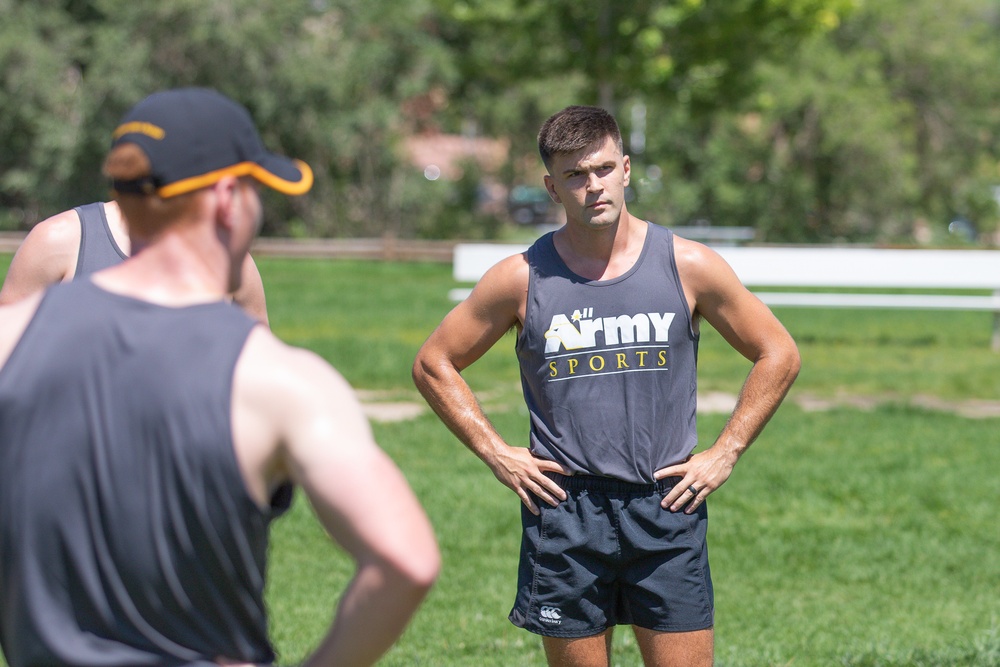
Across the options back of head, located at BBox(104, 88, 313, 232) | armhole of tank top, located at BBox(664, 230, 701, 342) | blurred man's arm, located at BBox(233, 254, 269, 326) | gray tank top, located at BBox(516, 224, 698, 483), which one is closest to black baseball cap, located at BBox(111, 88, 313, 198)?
back of head, located at BBox(104, 88, 313, 232)

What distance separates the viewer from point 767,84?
2895 cm

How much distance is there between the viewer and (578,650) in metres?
3.78

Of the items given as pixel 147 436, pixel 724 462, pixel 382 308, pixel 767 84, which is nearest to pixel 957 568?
pixel 724 462

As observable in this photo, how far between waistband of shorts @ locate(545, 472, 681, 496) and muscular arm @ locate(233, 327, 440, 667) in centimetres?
192

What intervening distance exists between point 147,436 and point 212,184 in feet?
1.35

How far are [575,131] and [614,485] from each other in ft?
3.66

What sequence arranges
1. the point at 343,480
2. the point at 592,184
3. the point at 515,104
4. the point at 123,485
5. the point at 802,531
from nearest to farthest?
the point at 343,480, the point at 123,485, the point at 592,184, the point at 802,531, the point at 515,104

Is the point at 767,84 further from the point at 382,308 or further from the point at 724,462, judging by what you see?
the point at 724,462

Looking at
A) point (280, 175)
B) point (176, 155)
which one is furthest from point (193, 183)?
point (280, 175)

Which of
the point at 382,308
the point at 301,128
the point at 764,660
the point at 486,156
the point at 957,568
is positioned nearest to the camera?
the point at 764,660

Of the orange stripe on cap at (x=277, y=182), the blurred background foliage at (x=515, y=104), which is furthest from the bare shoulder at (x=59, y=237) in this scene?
the blurred background foliage at (x=515, y=104)

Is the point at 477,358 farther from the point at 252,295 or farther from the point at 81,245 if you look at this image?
the point at 81,245

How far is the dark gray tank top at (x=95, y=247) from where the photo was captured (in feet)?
11.6

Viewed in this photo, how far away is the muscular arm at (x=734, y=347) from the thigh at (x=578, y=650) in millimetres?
495
